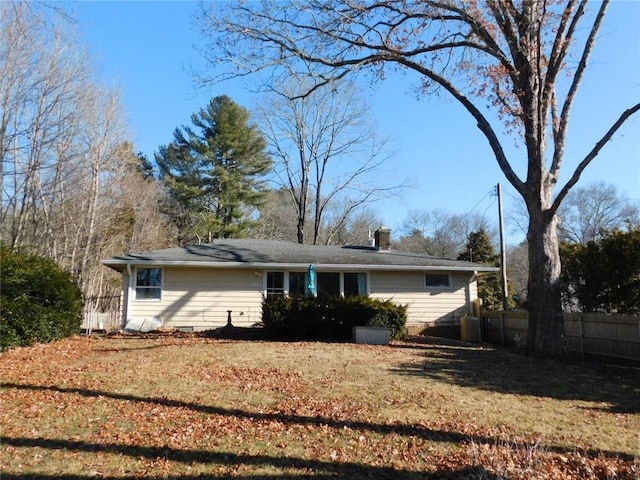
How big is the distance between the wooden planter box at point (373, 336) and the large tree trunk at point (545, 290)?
3687 millimetres

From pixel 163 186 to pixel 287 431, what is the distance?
98.2 feet

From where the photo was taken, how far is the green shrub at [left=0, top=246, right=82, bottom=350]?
9844 mm

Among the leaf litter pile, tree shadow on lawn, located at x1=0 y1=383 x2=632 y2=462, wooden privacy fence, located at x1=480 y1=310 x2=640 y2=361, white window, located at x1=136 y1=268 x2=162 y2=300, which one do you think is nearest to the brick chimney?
wooden privacy fence, located at x1=480 y1=310 x2=640 y2=361

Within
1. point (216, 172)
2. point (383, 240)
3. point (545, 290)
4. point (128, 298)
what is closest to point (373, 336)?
point (545, 290)

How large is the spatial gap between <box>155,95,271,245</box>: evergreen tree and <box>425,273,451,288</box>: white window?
1671 cm

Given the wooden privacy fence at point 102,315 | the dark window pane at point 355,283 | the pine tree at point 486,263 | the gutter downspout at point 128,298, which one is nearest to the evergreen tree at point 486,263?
the pine tree at point 486,263

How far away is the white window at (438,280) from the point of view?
1748 cm

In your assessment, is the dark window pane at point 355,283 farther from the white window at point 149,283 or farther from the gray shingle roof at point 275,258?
the white window at point 149,283

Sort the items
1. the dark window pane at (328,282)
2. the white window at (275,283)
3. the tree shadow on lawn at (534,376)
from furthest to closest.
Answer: the dark window pane at (328,282)
the white window at (275,283)
the tree shadow on lawn at (534,376)

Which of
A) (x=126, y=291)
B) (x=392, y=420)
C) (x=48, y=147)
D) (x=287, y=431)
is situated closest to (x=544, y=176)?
(x=392, y=420)

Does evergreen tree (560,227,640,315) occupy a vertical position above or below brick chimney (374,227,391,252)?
below

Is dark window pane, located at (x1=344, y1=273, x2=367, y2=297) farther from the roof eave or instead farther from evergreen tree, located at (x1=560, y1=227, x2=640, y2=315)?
evergreen tree, located at (x1=560, y1=227, x2=640, y2=315)

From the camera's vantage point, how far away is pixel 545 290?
1109 centimetres

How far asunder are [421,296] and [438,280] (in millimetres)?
984
